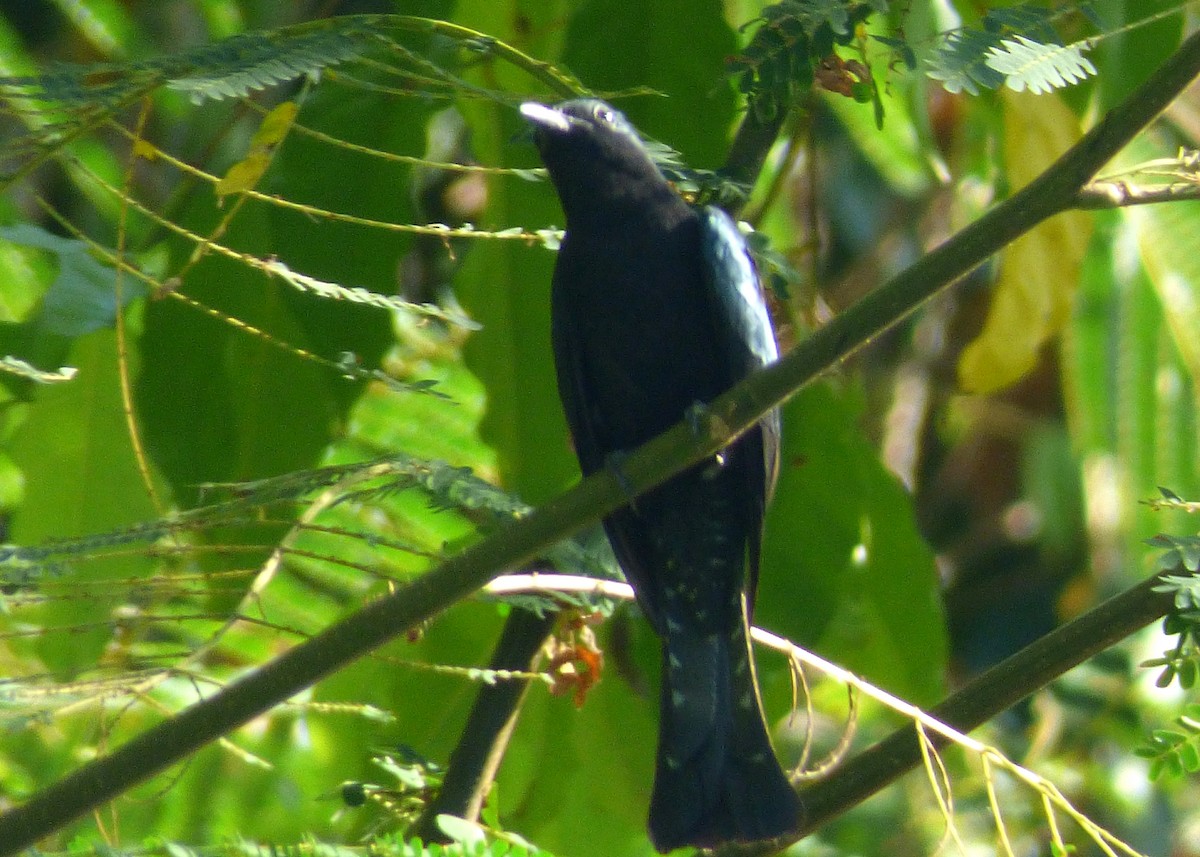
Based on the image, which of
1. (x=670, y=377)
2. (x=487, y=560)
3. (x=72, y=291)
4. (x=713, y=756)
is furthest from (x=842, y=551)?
(x=72, y=291)

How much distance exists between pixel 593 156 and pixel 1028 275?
1.07m

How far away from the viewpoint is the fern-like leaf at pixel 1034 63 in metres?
2.11

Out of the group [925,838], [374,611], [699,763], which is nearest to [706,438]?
[374,611]

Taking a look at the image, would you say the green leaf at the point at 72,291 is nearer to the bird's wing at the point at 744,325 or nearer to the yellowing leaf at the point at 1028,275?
the bird's wing at the point at 744,325

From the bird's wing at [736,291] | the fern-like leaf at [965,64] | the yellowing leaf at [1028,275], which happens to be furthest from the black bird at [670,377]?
the fern-like leaf at [965,64]

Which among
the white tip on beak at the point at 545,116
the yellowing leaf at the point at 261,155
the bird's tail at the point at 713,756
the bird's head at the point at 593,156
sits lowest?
the bird's tail at the point at 713,756

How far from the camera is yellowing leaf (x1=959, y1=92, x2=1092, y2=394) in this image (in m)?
3.24

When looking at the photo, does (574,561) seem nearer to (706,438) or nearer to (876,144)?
(706,438)

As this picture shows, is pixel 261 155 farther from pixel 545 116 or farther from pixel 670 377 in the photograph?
pixel 670 377

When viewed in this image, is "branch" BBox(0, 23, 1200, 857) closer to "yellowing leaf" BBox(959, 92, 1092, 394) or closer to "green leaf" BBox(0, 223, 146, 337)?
"green leaf" BBox(0, 223, 146, 337)

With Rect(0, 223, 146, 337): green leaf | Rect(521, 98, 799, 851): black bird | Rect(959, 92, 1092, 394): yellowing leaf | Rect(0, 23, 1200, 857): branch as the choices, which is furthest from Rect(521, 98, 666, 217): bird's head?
Rect(0, 23, 1200, 857): branch

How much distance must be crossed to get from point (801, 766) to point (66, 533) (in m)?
1.66

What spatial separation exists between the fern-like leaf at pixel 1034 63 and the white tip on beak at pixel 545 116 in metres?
0.91

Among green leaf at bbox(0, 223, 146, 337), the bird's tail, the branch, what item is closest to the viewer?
the branch
